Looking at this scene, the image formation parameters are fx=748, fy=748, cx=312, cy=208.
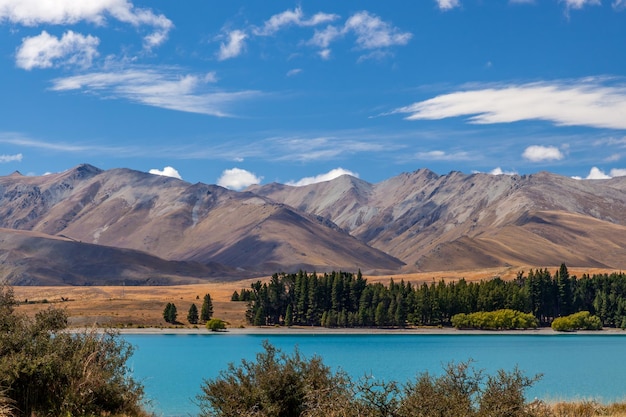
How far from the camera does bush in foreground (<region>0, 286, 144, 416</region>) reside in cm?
2311

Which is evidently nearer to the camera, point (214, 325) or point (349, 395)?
point (349, 395)

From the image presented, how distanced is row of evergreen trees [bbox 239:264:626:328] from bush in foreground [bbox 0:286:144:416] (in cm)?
13514

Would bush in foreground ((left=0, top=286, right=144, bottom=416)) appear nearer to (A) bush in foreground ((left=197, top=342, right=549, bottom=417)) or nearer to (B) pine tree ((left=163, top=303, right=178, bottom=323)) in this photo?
(A) bush in foreground ((left=197, top=342, right=549, bottom=417))

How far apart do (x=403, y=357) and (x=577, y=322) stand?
8348 cm

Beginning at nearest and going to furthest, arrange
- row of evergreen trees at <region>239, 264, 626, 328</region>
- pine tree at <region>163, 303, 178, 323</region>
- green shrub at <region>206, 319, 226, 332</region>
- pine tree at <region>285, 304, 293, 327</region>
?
green shrub at <region>206, 319, 226, 332</region> → pine tree at <region>285, 304, 293, 327</region> → row of evergreen trees at <region>239, 264, 626, 328</region> → pine tree at <region>163, 303, 178, 323</region>

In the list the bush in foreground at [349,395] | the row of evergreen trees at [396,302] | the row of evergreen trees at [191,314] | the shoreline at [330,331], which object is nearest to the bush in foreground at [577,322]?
the shoreline at [330,331]

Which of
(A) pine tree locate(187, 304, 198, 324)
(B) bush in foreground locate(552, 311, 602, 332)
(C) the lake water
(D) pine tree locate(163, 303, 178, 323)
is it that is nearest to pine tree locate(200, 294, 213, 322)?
(A) pine tree locate(187, 304, 198, 324)

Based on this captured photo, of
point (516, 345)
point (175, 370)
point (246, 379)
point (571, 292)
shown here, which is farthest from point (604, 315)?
point (246, 379)

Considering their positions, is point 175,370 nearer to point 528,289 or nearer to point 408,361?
point 408,361

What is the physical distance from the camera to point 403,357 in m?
93.9

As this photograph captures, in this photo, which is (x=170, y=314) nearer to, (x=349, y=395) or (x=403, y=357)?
(x=403, y=357)

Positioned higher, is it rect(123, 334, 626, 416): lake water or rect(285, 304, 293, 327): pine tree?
rect(285, 304, 293, 327): pine tree

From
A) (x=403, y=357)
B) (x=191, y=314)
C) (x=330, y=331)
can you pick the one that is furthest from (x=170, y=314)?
(x=403, y=357)

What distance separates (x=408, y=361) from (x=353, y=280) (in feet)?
274
